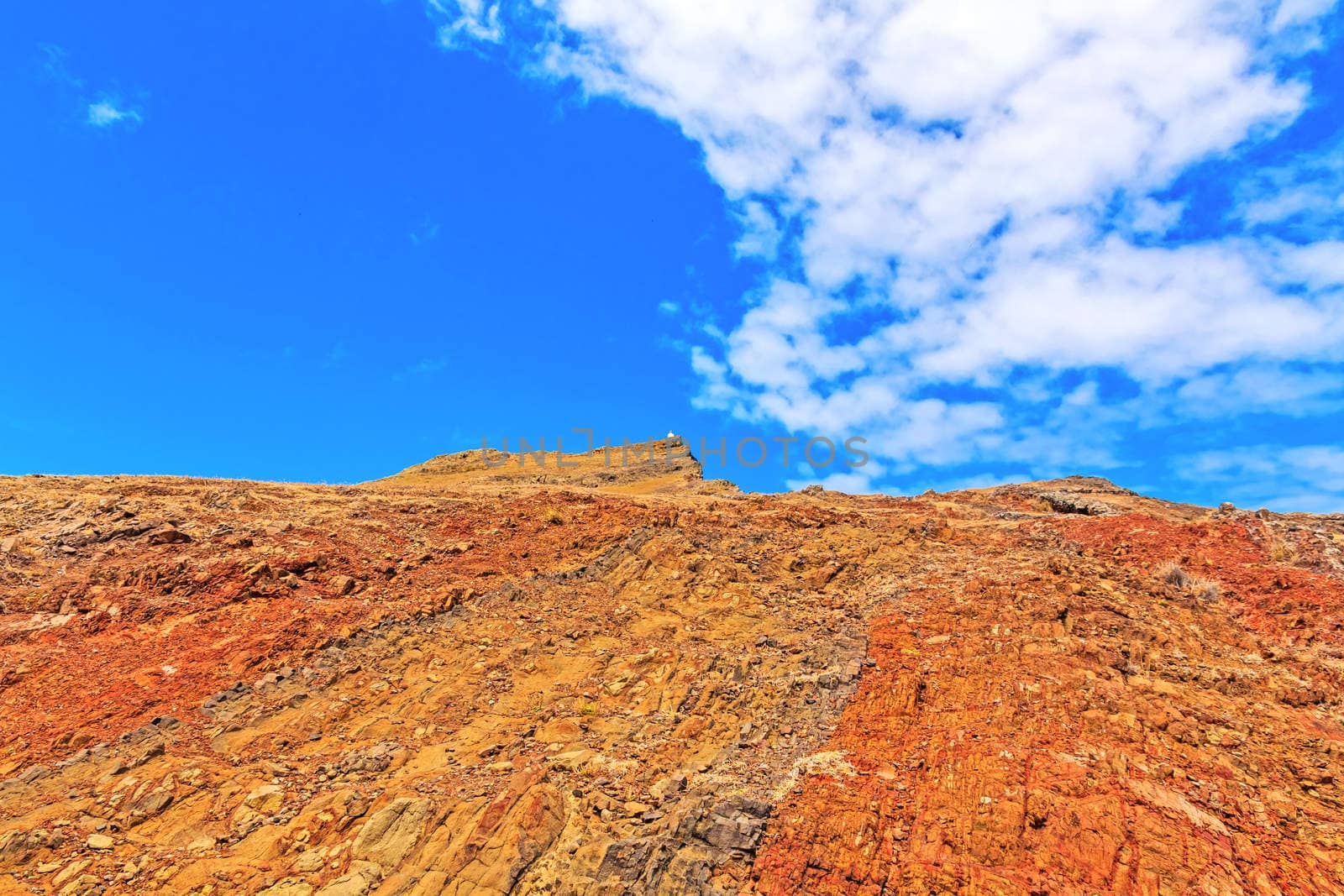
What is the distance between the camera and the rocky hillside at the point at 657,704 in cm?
816

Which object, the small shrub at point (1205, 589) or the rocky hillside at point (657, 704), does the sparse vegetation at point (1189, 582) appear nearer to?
the small shrub at point (1205, 589)

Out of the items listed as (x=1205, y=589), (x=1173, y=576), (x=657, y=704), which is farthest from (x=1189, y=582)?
(x=657, y=704)

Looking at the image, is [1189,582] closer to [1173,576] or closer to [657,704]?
[1173,576]

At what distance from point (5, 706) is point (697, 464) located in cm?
3029

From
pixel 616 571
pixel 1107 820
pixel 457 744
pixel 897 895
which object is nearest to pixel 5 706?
pixel 457 744

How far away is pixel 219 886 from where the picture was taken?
830 centimetres

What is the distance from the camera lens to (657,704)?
11.7 metres

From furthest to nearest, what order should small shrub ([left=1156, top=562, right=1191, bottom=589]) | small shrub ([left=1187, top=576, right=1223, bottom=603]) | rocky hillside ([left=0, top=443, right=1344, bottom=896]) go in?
small shrub ([left=1156, top=562, right=1191, bottom=589])
small shrub ([left=1187, top=576, right=1223, bottom=603])
rocky hillside ([left=0, top=443, right=1344, bottom=896])

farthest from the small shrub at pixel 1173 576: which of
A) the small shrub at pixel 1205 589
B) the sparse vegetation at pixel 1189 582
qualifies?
the small shrub at pixel 1205 589

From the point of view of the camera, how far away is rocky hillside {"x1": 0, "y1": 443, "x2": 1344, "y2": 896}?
8.16 metres

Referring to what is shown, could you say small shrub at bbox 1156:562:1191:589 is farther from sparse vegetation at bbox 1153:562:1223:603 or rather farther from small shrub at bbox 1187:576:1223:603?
small shrub at bbox 1187:576:1223:603

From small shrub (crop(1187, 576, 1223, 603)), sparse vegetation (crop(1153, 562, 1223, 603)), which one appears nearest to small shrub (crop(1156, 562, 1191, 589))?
sparse vegetation (crop(1153, 562, 1223, 603))

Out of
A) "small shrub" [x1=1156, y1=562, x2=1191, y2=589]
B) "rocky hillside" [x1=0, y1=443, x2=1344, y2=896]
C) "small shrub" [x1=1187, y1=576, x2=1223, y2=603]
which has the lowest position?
"rocky hillside" [x1=0, y1=443, x2=1344, y2=896]

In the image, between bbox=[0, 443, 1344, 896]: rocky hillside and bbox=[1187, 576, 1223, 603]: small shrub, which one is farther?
bbox=[1187, 576, 1223, 603]: small shrub
